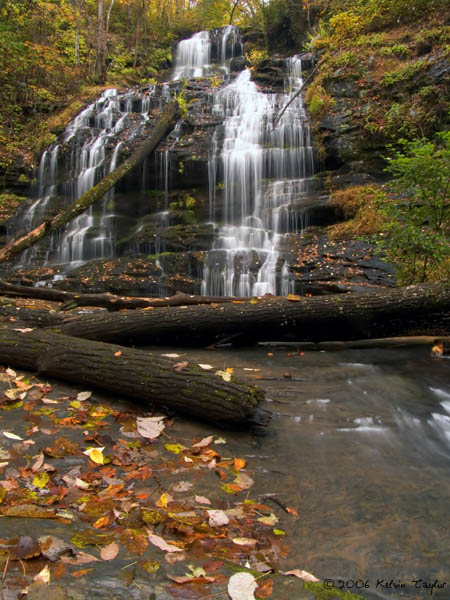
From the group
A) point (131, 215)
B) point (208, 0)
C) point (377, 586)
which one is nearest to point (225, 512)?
point (377, 586)

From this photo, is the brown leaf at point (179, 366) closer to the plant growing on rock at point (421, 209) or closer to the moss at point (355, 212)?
the plant growing on rock at point (421, 209)

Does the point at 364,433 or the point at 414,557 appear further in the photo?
the point at 364,433

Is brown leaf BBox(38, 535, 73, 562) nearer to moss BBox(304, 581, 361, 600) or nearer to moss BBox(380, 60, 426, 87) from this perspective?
moss BBox(304, 581, 361, 600)

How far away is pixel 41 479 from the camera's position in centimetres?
238

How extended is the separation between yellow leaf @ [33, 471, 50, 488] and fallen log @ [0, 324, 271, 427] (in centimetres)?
132

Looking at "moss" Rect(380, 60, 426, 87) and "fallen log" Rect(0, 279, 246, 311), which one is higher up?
"moss" Rect(380, 60, 426, 87)

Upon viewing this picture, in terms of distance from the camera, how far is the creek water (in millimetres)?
1944

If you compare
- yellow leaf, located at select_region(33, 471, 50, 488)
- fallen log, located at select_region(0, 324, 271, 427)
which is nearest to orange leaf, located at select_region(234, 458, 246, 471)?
fallen log, located at select_region(0, 324, 271, 427)

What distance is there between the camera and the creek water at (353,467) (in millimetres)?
1944

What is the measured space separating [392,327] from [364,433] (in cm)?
312

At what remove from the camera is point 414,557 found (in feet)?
6.72

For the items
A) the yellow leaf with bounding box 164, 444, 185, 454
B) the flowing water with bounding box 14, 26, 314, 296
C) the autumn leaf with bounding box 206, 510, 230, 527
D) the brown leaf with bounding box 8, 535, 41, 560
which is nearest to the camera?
the brown leaf with bounding box 8, 535, 41, 560

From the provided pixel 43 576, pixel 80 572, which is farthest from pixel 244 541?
pixel 43 576

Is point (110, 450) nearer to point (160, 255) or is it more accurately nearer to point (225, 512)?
point (225, 512)
